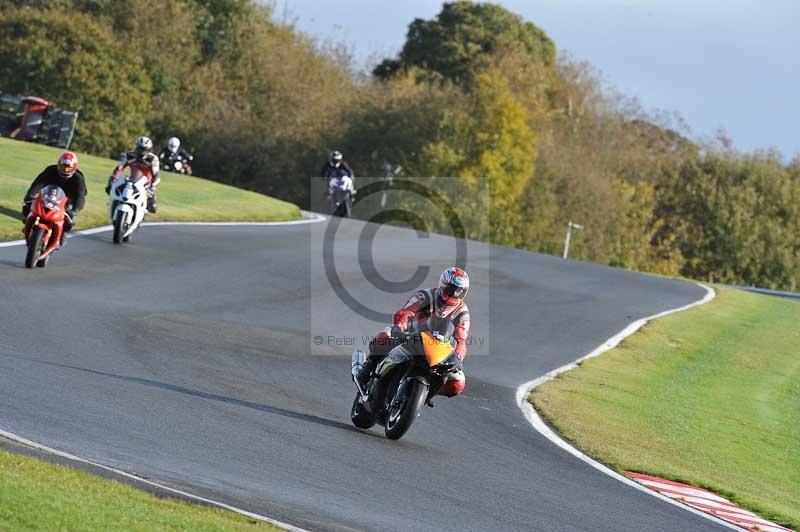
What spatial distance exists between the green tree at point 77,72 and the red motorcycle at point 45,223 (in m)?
40.1

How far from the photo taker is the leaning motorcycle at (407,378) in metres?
11.0

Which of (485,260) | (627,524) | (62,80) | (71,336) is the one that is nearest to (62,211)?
(71,336)

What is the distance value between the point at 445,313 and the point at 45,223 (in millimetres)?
8278

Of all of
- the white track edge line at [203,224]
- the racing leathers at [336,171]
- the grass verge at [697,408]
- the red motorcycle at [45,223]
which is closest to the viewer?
the grass verge at [697,408]

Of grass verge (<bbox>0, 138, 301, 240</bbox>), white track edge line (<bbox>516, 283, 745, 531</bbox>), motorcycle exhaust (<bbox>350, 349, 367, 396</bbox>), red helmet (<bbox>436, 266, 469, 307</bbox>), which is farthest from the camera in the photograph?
grass verge (<bbox>0, 138, 301, 240</bbox>)

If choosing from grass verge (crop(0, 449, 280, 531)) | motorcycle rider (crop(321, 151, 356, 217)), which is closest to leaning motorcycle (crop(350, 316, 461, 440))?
grass verge (crop(0, 449, 280, 531))

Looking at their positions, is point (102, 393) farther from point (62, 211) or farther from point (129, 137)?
point (129, 137)

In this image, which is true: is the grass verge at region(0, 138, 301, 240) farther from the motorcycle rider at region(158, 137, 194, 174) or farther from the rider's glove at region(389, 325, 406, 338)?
the rider's glove at region(389, 325, 406, 338)

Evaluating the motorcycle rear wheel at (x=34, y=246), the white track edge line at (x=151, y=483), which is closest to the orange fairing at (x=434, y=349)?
the white track edge line at (x=151, y=483)

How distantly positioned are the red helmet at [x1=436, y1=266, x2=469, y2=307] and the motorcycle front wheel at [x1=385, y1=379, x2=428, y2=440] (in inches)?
31.6

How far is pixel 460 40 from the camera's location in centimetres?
7638

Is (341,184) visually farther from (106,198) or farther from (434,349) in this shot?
(434,349)

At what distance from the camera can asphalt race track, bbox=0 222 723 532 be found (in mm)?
8820

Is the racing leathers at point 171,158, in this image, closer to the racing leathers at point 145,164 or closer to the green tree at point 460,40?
the racing leathers at point 145,164
